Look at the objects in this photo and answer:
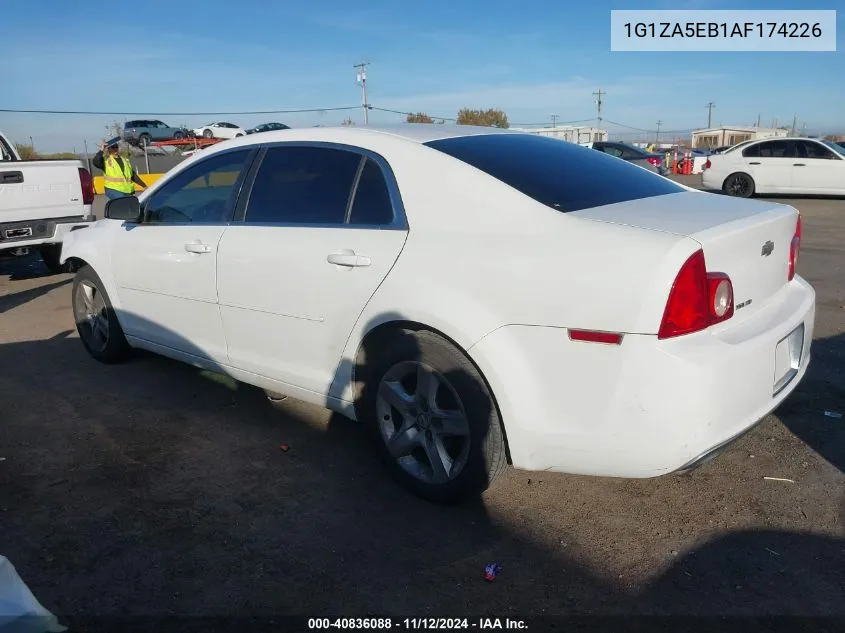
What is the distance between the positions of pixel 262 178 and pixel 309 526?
72.7 inches

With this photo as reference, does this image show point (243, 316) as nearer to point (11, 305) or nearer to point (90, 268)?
point (90, 268)

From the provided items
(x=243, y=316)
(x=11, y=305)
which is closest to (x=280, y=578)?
(x=243, y=316)

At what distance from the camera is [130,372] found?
4.92m

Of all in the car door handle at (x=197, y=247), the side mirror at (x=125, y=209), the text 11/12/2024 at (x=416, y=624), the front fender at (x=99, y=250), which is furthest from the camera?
the front fender at (x=99, y=250)

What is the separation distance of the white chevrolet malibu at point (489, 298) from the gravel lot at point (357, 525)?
1.08ft

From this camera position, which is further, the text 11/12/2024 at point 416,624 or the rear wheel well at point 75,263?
the rear wheel well at point 75,263

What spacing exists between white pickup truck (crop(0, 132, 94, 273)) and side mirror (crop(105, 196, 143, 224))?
3.94m

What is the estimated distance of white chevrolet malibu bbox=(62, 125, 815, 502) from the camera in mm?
2400

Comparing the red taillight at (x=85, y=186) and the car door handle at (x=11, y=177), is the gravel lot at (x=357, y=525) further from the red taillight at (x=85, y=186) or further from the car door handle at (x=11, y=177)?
the red taillight at (x=85, y=186)

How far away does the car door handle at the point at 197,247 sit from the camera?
3.79 m

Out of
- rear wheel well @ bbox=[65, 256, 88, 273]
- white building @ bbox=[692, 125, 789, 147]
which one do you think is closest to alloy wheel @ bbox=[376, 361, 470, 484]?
rear wheel well @ bbox=[65, 256, 88, 273]

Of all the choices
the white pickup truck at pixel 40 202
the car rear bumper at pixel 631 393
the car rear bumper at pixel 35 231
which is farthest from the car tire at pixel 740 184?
the car rear bumper at pixel 631 393

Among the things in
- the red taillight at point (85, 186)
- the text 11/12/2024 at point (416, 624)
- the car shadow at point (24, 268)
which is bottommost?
the text 11/12/2024 at point (416, 624)

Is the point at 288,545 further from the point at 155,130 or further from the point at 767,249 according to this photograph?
the point at 155,130
